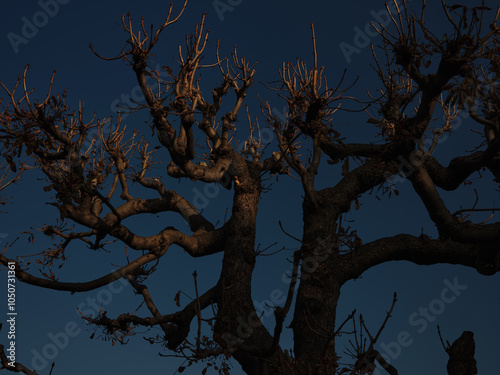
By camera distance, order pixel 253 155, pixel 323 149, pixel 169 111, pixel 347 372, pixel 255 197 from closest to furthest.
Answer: pixel 347 372 < pixel 169 111 < pixel 323 149 < pixel 255 197 < pixel 253 155

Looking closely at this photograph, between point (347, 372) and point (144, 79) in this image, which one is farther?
point (144, 79)

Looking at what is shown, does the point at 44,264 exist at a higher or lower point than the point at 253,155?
lower

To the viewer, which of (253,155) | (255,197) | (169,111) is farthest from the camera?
(253,155)

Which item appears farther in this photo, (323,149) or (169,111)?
(323,149)

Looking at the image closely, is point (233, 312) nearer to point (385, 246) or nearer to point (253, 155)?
point (385, 246)

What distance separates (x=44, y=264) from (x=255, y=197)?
444cm

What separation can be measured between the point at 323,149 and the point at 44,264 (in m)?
5.97

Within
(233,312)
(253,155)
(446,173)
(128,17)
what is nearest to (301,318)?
(233,312)

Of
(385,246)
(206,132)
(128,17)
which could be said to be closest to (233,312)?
(385,246)

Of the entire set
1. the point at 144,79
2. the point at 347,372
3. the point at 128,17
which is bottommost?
the point at 347,372

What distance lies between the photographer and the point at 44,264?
914cm

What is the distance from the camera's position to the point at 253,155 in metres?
12.0

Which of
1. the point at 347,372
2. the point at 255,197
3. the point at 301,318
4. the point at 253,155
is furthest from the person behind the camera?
the point at 253,155

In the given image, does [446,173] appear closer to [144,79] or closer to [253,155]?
[253,155]
